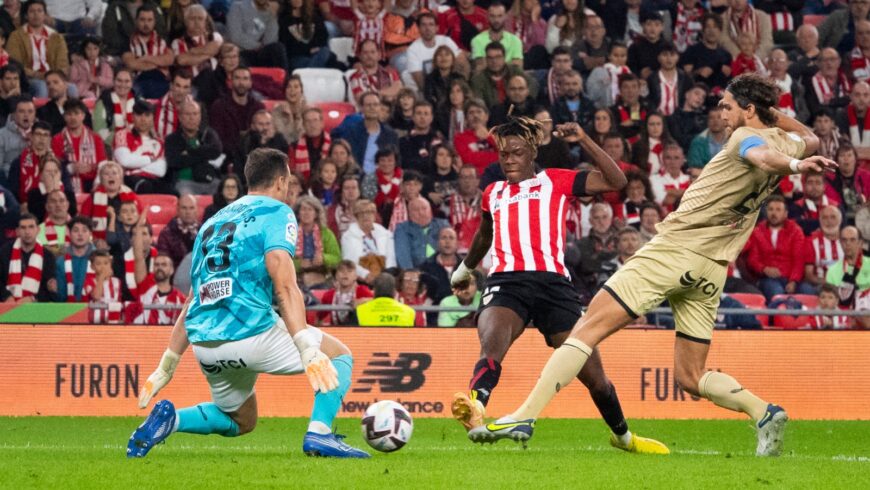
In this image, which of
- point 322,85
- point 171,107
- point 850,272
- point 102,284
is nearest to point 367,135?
point 322,85

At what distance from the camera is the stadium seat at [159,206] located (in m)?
17.3

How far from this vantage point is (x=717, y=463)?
827 cm

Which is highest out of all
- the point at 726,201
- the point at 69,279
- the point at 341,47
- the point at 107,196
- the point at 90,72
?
the point at 341,47

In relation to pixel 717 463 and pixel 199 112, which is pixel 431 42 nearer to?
pixel 199 112

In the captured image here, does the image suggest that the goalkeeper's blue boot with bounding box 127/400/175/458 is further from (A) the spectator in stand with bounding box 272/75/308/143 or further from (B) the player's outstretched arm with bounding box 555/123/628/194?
(A) the spectator in stand with bounding box 272/75/308/143

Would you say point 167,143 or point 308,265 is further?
point 167,143

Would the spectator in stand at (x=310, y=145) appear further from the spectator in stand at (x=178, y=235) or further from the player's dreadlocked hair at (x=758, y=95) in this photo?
the player's dreadlocked hair at (x=758, y=95)

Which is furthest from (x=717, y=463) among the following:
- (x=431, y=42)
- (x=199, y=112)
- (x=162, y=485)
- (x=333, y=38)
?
(x=333, y=38)

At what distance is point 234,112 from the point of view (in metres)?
18.2

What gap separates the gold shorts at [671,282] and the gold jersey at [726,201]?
0.27 feet

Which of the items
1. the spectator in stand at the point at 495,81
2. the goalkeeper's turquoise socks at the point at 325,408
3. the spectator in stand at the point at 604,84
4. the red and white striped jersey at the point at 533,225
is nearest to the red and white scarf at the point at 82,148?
the spectator in stand at the point at 495,81

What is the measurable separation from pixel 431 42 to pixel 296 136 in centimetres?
263

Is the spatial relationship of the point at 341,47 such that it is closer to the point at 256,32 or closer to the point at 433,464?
the point at 256,32

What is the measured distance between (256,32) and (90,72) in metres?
2.57
